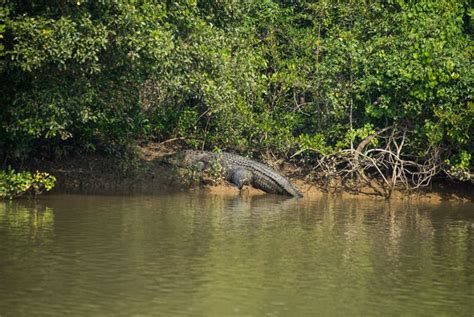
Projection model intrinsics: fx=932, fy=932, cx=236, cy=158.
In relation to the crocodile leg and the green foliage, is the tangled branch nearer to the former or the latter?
the crocodile leg

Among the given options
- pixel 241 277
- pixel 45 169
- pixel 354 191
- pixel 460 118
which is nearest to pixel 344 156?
pixel 354 191

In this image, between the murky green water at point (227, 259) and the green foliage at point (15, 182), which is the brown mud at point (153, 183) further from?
the green foliage at point (15, 182)

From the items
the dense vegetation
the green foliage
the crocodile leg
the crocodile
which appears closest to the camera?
the dense vegetation

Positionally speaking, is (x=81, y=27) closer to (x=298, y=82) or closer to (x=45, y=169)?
(x=45, y=169)

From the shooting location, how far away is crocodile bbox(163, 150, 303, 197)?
17.5 metres

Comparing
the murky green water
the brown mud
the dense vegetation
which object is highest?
the dense vegetation

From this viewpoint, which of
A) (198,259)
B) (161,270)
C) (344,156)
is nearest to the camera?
(161,270)

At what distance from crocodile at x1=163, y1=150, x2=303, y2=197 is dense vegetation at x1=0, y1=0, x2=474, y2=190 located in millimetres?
431

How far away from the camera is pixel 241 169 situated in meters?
17.8

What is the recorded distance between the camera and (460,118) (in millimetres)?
16281

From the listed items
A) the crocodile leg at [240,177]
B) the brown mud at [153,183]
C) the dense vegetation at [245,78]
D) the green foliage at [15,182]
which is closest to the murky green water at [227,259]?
the green foliage at [15,182]

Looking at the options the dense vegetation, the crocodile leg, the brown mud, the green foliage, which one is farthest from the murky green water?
the crocodile leg

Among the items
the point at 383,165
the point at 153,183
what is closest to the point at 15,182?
the point at 153,183

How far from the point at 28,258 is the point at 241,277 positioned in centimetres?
239
